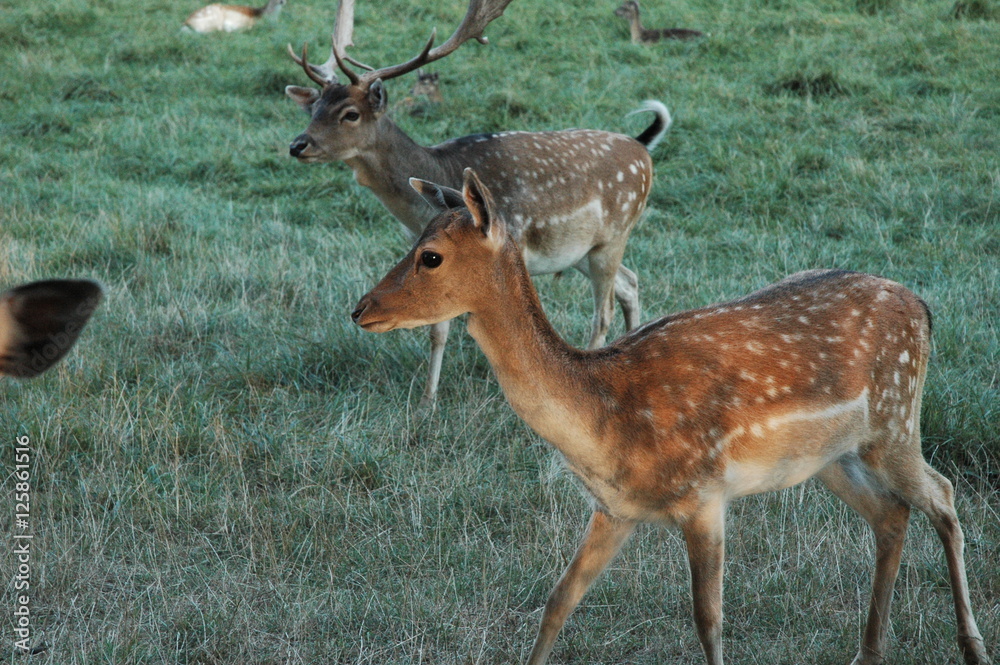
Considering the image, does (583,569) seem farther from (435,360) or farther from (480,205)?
(435,360)

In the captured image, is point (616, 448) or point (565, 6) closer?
point (616, 448)

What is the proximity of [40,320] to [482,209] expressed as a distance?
59.8 inches

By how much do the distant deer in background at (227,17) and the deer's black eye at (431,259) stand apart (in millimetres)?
10866

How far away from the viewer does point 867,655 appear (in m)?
3.14

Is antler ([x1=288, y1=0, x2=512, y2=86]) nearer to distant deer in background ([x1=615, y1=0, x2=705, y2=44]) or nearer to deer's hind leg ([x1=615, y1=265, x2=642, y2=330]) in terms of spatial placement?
deer's hind leg ([x1=615, y1=265, x2=642, y2=330])

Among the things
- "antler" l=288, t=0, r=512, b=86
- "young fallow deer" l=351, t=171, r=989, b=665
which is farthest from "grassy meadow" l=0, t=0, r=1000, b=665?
"antler" l=288, t=0, r=512, b=86

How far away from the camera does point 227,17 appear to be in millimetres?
13062

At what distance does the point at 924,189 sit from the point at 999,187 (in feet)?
1.62

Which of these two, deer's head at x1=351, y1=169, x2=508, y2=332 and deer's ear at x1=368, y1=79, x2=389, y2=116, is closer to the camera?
deer's head at x1=351, y1=169, x2=508, y2=332

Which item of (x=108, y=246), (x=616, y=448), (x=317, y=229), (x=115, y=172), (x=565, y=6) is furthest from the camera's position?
(x=565, y=6)

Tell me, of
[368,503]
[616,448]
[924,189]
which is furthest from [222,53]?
[616,448]

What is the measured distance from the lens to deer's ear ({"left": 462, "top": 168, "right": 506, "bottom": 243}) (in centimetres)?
280

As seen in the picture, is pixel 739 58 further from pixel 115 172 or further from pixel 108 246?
pixel 108 246

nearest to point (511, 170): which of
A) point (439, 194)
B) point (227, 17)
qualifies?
point (439, 194)
